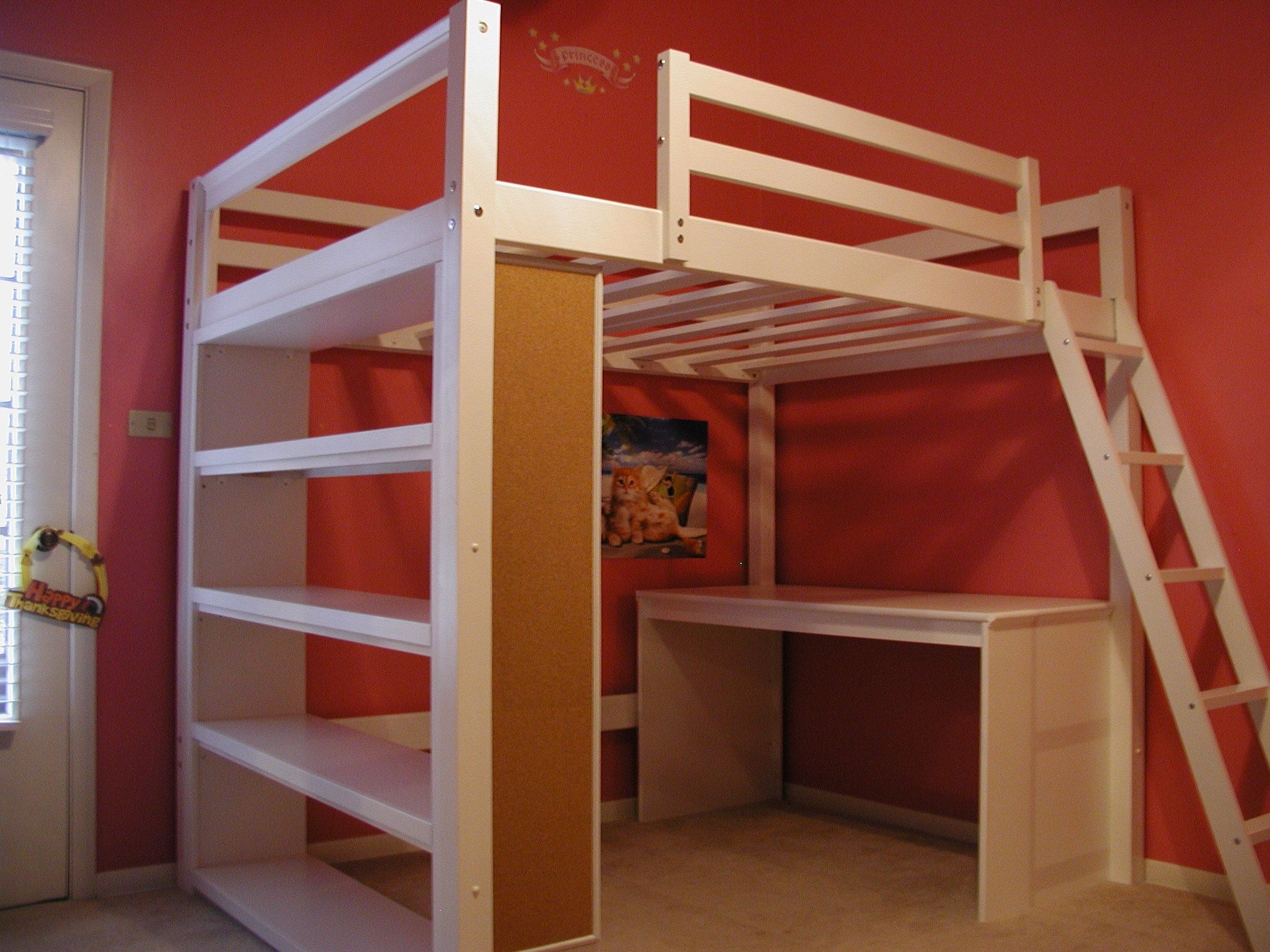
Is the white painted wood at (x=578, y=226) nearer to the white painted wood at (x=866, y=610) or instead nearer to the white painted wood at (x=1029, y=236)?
the white painted wood at (x=1029, y=236)

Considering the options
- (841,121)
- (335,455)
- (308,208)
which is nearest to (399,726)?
(335,455)

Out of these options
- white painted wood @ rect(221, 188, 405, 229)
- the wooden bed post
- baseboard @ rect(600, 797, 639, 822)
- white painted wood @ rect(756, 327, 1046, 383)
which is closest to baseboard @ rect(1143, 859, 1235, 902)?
the wooden bed post

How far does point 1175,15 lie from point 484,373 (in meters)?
2.45

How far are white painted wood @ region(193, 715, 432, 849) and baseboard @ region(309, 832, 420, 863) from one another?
18.9 inches

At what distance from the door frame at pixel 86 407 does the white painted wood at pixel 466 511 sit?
1578 millimetres

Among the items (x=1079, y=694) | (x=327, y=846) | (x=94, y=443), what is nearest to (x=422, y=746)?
(x=327, y=846)

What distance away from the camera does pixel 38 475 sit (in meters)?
3.13

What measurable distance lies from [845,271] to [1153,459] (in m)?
1.07

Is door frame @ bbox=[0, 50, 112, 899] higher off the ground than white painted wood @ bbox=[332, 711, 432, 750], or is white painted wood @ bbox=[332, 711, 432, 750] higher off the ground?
door frame @ bbox=[0, 50, 112, 899]

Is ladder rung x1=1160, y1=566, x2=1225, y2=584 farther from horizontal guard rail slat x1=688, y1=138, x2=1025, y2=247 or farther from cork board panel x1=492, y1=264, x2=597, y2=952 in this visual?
cork board panel x1=492, y1=264, x2=597, y2=952

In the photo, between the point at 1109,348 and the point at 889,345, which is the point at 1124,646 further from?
the point at 889,345

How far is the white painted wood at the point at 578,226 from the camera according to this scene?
2.07 meters

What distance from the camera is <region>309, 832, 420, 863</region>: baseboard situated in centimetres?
348

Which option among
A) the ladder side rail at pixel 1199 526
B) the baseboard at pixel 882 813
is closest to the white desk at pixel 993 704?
the baseboard at pixel 882 813
